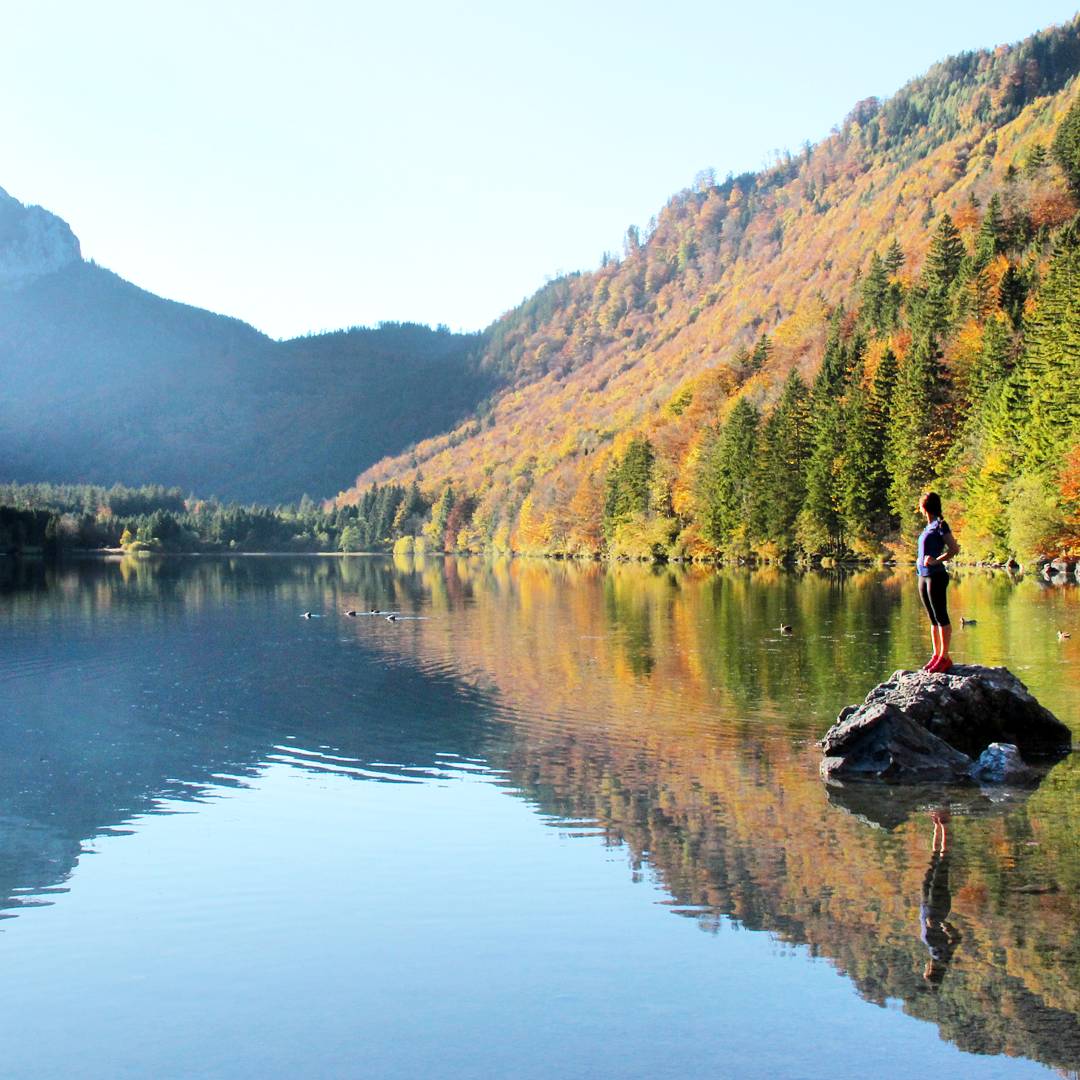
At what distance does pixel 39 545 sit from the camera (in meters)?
196

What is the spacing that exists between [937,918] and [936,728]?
27.5ft

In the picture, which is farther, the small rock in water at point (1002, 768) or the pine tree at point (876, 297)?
the pine tree at point (876, 297)

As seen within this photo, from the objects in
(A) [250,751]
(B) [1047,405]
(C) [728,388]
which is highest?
(C) [728,388]

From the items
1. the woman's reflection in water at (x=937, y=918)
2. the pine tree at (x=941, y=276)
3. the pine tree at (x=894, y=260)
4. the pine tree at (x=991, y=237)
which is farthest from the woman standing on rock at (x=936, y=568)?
the pine tree at (x=894, y=260)

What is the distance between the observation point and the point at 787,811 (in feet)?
54.9

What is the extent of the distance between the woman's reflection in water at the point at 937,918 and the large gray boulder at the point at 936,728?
373 centimetres

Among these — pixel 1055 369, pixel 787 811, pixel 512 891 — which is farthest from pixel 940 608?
pixel 1055 369

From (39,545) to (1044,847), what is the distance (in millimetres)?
202381

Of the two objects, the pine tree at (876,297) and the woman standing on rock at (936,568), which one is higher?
the pine tree at (876,297)

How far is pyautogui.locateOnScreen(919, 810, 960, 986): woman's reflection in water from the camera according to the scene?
10887mm

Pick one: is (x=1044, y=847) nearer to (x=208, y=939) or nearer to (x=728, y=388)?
(x=208, y=939)

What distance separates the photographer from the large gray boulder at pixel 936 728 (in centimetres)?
1880

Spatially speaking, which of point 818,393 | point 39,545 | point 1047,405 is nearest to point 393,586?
point 818,393

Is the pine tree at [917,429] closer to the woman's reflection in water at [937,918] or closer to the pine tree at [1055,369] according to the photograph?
the pine tree at [1055,369]
